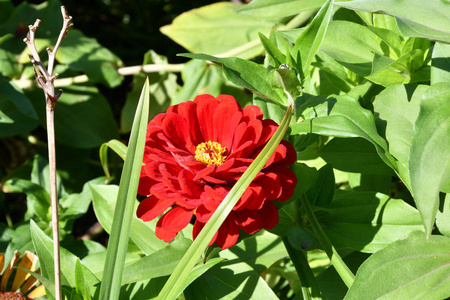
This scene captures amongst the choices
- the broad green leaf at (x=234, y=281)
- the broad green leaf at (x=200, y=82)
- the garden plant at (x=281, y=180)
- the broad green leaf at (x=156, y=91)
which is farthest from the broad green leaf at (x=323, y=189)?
the broad green leaf at (x=156, y=91)

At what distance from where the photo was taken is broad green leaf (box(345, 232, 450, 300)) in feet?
1.82

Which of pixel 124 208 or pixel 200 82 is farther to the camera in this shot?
pixel 200 82

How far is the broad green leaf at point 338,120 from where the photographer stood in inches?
22.1

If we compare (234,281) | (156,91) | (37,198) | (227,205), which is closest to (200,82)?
(156,91)

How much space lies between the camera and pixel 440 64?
65 centimetres

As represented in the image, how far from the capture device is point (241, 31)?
3.96ft

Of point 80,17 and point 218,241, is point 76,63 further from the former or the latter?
point 218,241

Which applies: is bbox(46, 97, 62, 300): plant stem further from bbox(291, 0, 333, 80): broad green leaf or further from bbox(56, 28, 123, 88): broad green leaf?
bbox(56, 28, 123, 88): broad green leaf

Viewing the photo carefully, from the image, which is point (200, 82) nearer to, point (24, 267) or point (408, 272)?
point (24, 267)

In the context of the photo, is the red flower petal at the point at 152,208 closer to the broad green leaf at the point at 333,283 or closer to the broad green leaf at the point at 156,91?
the broad green leaf at the point at 333,283

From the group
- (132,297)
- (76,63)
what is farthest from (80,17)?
(132,297)

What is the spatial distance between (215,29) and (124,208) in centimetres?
77

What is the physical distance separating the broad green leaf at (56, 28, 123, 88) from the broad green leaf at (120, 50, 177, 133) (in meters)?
0.08

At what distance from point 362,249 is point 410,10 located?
0.30m
